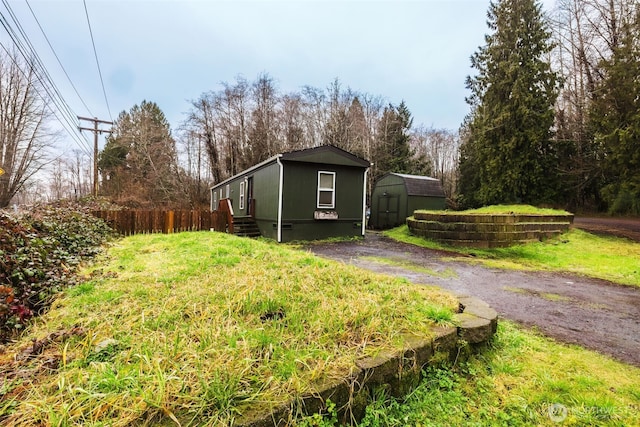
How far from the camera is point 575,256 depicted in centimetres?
654

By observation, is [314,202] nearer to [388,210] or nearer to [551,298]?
[388,210]

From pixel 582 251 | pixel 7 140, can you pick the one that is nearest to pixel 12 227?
pixel 582 251

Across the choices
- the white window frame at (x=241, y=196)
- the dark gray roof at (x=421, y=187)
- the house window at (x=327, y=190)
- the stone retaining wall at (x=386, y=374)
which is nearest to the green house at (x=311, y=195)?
the house window at (x=327, y=190)

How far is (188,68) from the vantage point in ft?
54.0

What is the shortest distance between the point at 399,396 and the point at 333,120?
22.0 m

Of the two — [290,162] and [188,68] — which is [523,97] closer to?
[290,162]

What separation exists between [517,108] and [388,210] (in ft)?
31.2

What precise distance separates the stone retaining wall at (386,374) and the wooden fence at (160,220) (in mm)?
8504

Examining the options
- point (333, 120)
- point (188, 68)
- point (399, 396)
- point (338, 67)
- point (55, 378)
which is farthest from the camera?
point (338, 67)

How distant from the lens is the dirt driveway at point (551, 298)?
258 cm

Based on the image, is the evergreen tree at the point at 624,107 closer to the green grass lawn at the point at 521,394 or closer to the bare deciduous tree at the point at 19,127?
the green grass lawn at the point at 521,394

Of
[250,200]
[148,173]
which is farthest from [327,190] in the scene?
[148,173]

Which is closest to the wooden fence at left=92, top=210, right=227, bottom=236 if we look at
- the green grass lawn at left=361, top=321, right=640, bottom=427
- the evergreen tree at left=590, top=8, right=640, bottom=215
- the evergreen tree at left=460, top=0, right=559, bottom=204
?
the green grass lawn at left=361, top=321, right=640, bottom=427

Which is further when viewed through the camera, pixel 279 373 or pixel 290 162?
pixel 290 162
